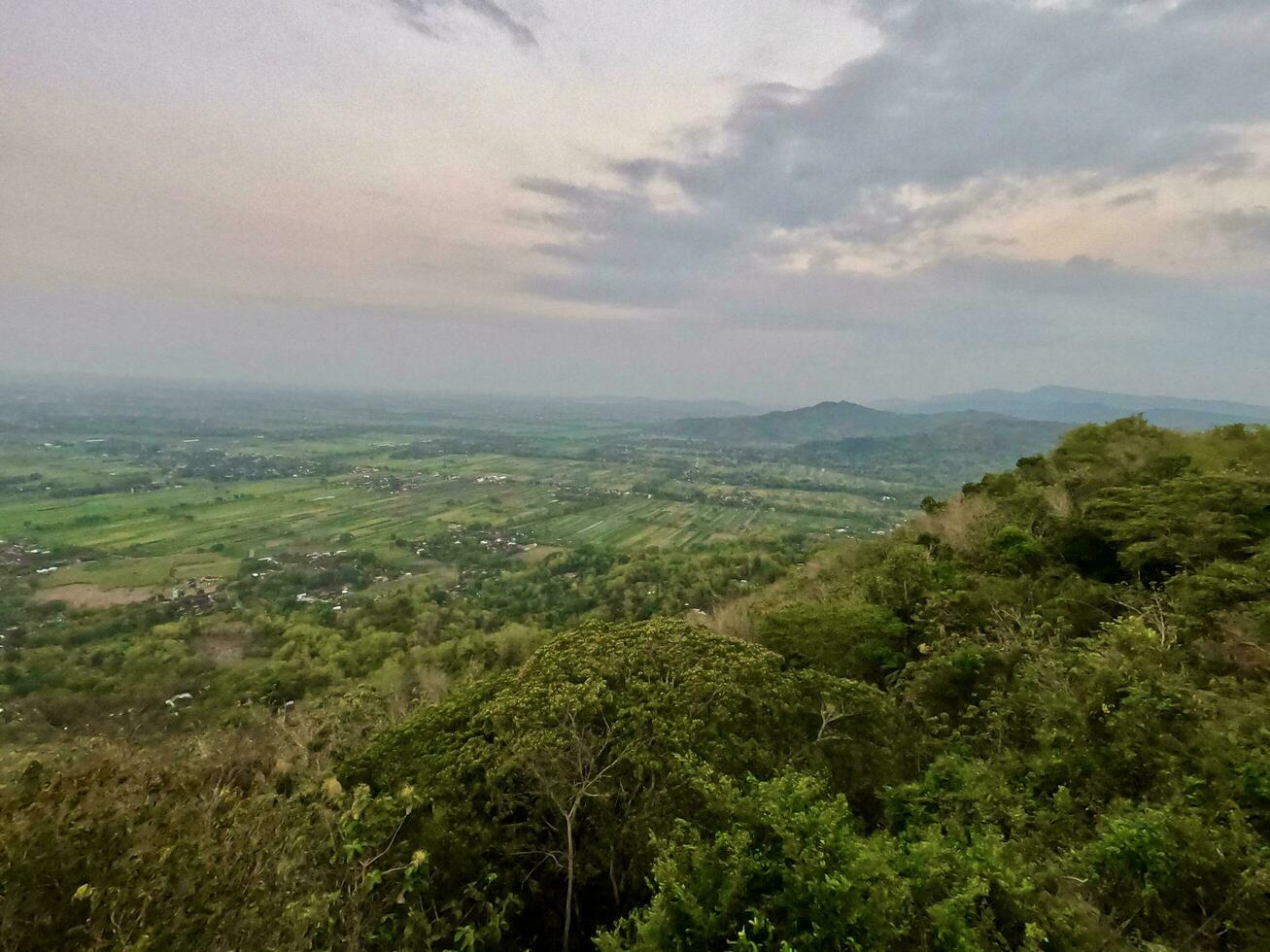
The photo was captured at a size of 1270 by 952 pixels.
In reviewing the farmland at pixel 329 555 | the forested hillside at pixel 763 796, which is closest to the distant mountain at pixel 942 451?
the farmland at pixel 329 555

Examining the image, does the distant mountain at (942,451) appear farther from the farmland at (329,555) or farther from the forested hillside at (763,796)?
the forested hillside at (763,796)

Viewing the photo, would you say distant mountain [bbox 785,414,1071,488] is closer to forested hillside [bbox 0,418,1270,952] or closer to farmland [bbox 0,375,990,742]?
farmland [bbox 0,375,990,742]

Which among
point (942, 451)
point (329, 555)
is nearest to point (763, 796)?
point (329, 555)

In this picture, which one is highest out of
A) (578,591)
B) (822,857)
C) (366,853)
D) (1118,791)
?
(822,857)

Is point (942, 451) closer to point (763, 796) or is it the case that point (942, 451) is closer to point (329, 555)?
point (329, 555)

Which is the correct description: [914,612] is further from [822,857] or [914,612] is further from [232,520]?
[232,520]

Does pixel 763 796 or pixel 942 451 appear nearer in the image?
pixel 763 796

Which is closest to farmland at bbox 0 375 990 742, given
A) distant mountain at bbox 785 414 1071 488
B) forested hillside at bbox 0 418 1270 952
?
forested hillside at bbox 0 418 1270 952

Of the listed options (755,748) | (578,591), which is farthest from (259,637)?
(755,748)
